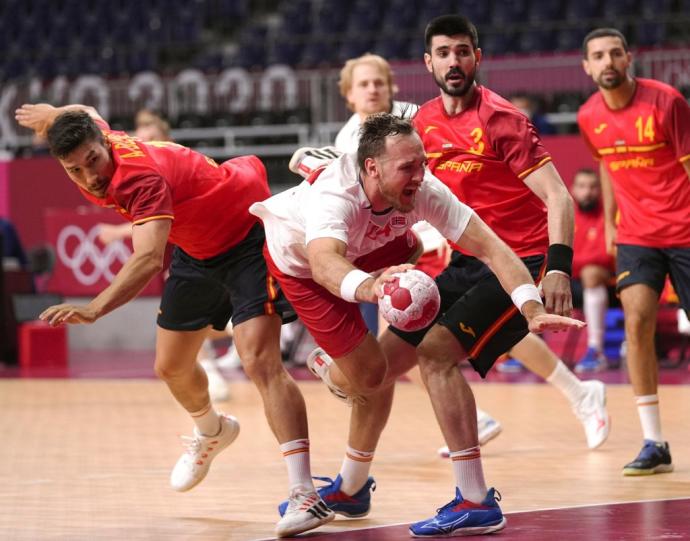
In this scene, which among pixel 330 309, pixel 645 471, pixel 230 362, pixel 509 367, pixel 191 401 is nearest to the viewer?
pixel 330 309

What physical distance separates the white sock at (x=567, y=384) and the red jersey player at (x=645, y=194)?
0.86 metres

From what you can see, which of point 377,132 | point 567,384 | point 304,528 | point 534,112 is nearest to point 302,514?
point 304,528

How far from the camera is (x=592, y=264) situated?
11.8 meters

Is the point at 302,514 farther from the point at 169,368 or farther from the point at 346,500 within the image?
the point at 169,368

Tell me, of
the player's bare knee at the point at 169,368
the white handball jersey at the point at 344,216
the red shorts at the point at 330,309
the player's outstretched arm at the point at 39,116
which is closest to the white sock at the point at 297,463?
the red shorts at the point at 330,309

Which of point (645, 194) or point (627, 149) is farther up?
point (627, 149)

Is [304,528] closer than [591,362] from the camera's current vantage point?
Yes

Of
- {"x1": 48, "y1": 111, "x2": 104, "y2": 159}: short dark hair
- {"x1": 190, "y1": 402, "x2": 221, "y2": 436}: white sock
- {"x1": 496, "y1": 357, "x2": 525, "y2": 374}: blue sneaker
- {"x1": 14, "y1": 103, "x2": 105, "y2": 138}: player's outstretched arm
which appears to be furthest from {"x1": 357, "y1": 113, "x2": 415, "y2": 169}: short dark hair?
{"x1": 496, "y1": 357, "x2": 525, "y2": 374}: blue sneaker

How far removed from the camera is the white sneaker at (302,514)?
4.99m

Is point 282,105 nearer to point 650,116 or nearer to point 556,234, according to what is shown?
point 650,116

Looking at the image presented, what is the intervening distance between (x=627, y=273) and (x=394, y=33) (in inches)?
504

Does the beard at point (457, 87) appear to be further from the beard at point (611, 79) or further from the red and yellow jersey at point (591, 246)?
the red and yellow jersey at point (591, 246)

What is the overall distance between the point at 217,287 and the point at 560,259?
179cm

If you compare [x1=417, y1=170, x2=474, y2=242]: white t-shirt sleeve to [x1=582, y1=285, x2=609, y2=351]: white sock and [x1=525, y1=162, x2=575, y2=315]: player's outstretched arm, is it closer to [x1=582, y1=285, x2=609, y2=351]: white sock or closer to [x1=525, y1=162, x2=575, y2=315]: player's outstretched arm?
[x1=525, y1=162, x2=575, y2=315]: player's outstretched arm
